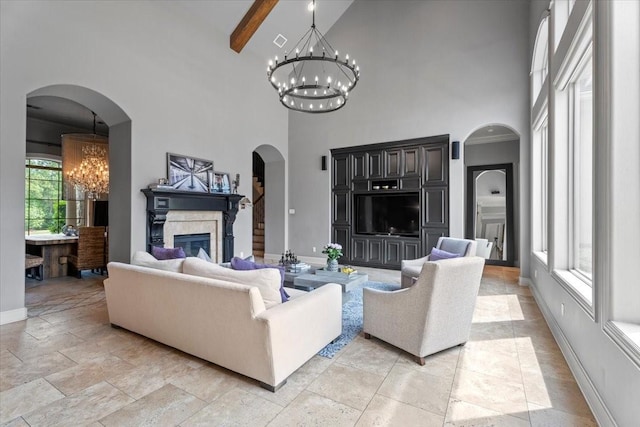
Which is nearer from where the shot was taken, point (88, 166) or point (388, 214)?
point (88, 166)

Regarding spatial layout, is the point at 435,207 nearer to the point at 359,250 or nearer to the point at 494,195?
the point at 359,250

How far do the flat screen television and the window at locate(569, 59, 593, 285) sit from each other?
342cm

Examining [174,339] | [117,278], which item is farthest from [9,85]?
[174,339]

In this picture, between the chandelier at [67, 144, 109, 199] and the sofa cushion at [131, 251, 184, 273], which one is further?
the chandelier at [67, 144, 109, 199]

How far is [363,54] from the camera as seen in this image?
7.45 metres

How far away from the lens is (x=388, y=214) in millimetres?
7094

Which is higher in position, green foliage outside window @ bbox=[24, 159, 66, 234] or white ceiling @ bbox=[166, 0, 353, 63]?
white ceiling @ bbox=[166, 0, 353, 63]

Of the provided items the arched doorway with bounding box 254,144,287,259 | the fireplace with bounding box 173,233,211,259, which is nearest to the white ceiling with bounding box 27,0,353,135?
the arched doorway with bounding box 254,144,287,259

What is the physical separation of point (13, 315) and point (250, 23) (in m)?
6.15

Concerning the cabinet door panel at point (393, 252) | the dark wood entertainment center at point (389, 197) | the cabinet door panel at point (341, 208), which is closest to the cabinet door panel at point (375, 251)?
the dark wood entertainment center at point (389, 197)

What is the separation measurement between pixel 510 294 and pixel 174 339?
4739mm

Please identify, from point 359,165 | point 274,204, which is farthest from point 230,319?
point 274,204

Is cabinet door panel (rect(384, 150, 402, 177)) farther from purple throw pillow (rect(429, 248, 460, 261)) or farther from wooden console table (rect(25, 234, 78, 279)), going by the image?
wooden console table (rect(25, 234, 78, 279))

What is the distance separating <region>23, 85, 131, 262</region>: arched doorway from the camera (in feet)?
16.7
